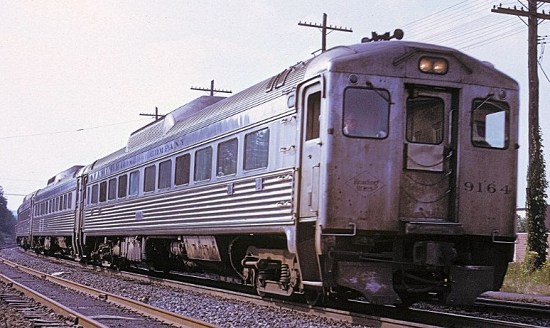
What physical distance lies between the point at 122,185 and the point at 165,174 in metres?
4.09

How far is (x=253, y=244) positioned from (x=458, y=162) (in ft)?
12.1

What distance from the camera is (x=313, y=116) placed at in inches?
380

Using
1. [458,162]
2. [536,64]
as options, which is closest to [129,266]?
[536,64]

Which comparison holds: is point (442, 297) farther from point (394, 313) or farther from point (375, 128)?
point (375, 128)

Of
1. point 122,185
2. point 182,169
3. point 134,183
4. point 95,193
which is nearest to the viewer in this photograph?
point 182,169

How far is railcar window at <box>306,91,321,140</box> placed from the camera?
9.55 meters

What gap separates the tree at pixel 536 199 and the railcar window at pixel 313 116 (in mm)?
12591

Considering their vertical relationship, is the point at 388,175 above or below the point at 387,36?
below

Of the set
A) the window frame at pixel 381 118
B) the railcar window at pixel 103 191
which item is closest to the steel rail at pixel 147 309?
the window frame at pixel 381 118

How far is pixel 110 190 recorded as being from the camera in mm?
20703

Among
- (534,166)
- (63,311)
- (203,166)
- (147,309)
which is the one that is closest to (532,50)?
(534,166)

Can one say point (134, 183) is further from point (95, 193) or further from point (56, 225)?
point (56, 225)

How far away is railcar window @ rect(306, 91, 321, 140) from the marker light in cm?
128

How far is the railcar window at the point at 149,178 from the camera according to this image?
16375mm
